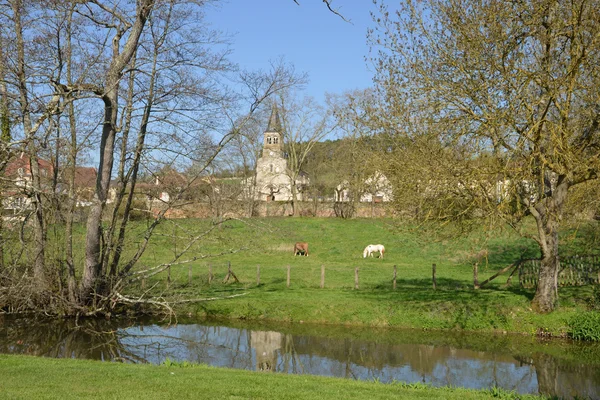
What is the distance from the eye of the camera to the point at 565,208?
17.6 meters

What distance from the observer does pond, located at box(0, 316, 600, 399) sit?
13.2m

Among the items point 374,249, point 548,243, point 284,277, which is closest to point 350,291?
point 284,277

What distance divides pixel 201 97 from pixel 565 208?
11.6 m

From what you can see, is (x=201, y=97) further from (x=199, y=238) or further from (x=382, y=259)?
(x=382, y=259)

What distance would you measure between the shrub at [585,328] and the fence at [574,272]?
415cm

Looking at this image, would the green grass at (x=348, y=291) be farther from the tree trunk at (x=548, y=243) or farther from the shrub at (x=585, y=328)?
the tree trunk at (x=548, y=243)

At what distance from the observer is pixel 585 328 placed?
16.8 meters

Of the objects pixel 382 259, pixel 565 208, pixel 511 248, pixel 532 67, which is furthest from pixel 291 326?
pixel 511 248

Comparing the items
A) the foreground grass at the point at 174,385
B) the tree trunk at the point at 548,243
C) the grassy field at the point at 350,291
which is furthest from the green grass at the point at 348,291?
the foreground grass at the point at 174,385

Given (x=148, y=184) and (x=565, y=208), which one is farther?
(x=148, y=184)

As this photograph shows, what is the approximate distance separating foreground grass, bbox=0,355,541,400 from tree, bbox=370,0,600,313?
653cm

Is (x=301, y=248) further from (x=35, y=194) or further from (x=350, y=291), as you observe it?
(x=35, y=194)

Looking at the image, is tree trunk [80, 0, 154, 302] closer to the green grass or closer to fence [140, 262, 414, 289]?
the green grass

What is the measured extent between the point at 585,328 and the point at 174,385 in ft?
42.0
